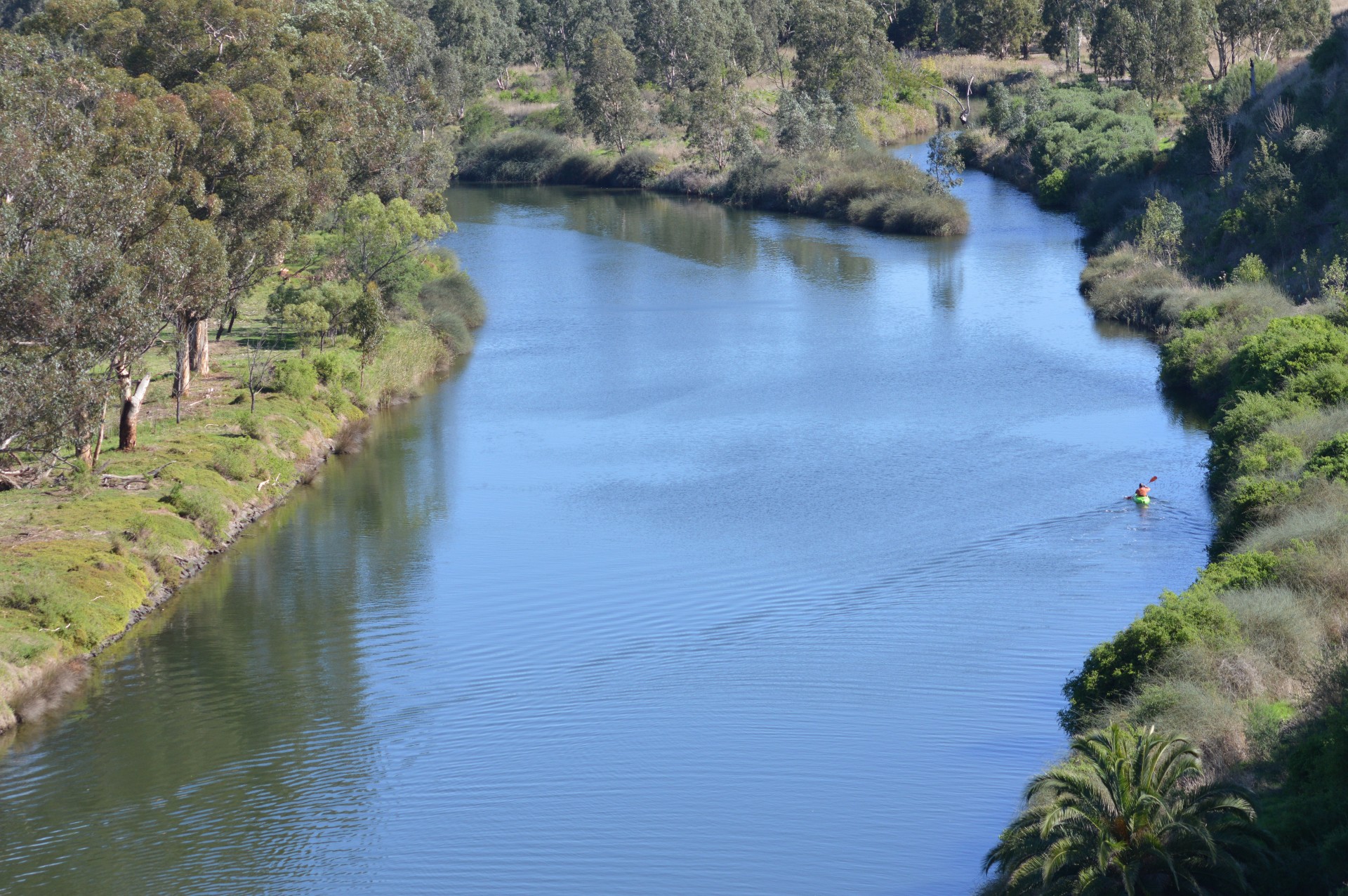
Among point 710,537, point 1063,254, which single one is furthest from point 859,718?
point 1063,254

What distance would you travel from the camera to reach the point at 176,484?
36.1 m

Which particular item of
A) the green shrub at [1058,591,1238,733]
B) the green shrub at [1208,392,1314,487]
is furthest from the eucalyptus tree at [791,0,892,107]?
the green shrub at [1058,591,1238,733]

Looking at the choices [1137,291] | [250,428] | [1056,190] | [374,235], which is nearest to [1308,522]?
[250,428]

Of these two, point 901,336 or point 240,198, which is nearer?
point 240,198

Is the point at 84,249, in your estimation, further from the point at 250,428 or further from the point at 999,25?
the point at 999,25

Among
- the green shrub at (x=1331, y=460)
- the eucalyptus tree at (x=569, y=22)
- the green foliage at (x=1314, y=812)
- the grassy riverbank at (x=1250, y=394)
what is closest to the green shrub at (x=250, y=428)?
the grassy riverbank at (x=1250, y=394)

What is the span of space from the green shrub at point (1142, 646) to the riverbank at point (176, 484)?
1894 cm

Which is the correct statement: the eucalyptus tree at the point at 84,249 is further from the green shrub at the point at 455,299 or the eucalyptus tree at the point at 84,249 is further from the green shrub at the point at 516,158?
the green shrub at the point at 516,158

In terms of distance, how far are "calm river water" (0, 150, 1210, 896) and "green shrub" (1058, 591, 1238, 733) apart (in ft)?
3.48

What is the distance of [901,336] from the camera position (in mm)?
56062

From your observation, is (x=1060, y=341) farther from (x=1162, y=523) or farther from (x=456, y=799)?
(x=456, y=799)

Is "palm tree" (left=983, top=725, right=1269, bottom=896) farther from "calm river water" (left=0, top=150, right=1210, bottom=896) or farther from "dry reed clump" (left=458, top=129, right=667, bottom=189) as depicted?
"dry reed clump" (left=458, top=129, right=667, bottom=189)

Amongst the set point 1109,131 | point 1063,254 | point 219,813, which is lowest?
point 219,813

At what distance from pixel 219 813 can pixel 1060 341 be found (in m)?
39.0
